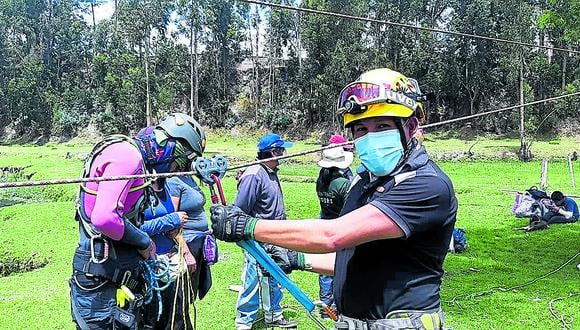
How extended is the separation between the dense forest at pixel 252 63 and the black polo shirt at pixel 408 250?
4207 centimetres

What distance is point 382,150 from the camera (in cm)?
277

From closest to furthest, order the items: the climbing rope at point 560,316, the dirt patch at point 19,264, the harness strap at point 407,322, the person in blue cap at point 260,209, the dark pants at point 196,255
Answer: the harness strap at point 407,322 → the dark pants at point 196,255 → the person in blue cap at point 260,209 → the climbing rope at point 560,316 → the dirt patch at point 19,264

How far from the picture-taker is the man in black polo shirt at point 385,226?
2.55 m

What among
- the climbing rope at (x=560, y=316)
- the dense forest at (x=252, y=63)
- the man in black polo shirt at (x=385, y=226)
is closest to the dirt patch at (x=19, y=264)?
the climbing rope at (x=560, y=316)

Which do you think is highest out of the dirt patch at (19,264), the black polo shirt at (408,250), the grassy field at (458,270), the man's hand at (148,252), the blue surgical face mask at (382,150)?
the blue surgical face mask at (382,150)

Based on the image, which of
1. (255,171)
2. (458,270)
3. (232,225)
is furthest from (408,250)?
(458,270)

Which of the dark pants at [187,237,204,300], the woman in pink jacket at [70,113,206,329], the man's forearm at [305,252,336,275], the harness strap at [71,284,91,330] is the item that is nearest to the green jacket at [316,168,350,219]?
the dark pants at [187,237,204,300]

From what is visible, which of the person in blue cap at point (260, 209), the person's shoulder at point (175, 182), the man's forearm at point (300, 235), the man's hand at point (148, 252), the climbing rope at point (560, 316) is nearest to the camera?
the man's forearm at point (300, 235)

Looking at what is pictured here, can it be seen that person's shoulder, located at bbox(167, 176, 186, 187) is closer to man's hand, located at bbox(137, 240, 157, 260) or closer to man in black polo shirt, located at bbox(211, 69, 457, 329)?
man's hand, located at bbox(137, 240, 157, 260)

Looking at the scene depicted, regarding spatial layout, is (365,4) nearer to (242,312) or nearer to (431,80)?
(431,80)

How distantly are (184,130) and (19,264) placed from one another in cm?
830

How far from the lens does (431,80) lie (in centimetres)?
5197

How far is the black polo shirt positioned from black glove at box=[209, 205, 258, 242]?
0.57 metres

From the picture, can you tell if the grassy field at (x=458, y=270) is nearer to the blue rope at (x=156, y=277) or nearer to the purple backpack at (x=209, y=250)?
the purple backpack at (x=209, y=250)
